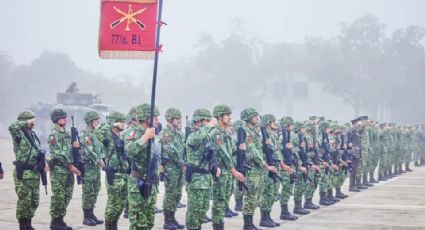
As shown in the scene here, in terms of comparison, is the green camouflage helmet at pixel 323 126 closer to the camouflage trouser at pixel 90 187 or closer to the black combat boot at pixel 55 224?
the camouflage trouser at pixel 90 187

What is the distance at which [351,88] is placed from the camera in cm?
4941

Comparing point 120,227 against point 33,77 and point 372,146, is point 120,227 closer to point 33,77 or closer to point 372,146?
point 372,146

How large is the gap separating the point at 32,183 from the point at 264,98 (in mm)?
47042

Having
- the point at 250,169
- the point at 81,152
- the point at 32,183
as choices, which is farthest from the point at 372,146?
the point at 32,183

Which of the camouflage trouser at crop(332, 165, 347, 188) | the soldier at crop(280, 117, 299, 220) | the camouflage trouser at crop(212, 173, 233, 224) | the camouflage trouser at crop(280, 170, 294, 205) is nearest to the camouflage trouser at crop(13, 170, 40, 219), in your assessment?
the camouflage trouser at crop(212, 173, 233, 224)

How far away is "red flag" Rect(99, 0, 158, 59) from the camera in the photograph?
23.0ft

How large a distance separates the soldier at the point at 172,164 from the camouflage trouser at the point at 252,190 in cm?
129

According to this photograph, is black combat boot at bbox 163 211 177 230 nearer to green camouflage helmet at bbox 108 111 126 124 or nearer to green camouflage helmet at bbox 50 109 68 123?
green camouflage helmet at bbox 108 111 126 124

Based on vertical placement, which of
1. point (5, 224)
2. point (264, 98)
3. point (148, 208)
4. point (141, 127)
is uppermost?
point (264, 98)

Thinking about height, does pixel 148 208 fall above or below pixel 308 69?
below

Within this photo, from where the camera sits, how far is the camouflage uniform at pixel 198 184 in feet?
26.5

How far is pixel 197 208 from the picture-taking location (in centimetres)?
809

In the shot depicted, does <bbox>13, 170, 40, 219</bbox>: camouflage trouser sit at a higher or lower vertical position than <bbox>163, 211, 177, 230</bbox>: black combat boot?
higher

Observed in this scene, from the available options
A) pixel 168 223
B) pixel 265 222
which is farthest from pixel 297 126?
pixel 168 223
